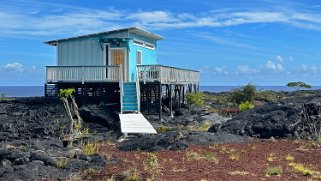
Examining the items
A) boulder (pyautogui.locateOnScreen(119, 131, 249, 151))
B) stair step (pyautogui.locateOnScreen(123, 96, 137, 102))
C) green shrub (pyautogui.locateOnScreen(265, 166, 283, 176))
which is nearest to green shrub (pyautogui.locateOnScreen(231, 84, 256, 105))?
stair step (pyautogui.locateOnScreen(123, 96, 137, 102))

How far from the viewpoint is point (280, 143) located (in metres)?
19.5

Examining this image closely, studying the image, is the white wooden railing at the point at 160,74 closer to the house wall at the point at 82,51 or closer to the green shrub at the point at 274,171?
the house wall at the point at 82,51

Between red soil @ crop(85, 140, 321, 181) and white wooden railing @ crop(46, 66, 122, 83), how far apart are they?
11.1m

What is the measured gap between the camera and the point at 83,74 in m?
30.4

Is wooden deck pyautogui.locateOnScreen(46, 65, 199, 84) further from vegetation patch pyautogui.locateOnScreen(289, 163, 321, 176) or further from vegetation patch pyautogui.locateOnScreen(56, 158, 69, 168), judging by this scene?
vegetation patch pyautogui.locateOnScreen(289, 163, 321, 176)

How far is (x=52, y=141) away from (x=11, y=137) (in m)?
4.44

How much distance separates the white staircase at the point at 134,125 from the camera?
22.4m

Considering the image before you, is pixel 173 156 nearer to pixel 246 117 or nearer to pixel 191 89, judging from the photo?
pixel 246 117

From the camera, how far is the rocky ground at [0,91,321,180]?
13.5 m

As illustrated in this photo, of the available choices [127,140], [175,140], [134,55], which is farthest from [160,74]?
[175,140]

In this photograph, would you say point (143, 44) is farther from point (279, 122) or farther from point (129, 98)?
point (279, 122)

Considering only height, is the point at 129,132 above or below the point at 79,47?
below

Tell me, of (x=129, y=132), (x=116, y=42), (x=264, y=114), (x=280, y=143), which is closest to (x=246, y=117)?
(x=264, y=114)

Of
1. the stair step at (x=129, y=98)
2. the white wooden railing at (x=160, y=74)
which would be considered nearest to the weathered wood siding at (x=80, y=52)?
the white wooden railing at (x=160, y=74)
